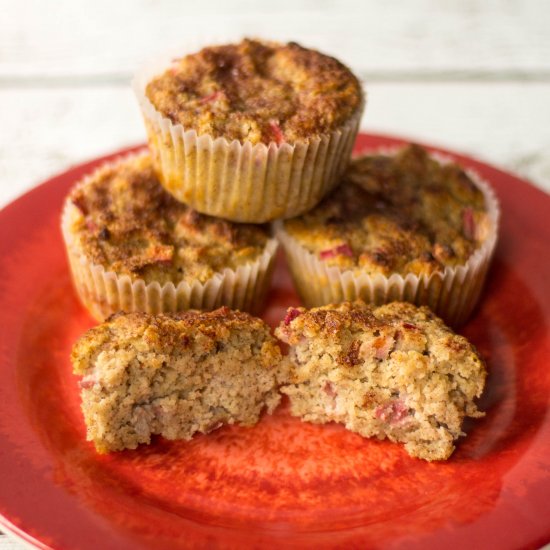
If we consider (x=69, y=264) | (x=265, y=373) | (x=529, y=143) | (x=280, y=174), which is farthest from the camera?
(x=529, y=143)

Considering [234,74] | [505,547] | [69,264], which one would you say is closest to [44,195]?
[69,264]

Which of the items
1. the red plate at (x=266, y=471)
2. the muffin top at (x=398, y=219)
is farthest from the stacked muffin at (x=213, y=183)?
the red plate at (x=266, y=471)

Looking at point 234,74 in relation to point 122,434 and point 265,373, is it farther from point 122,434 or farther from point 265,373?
point 122,434

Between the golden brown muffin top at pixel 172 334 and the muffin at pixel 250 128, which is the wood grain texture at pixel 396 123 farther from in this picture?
the golden brown muffin top at pixel 172 334

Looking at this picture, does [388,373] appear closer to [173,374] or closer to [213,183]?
[173,374]

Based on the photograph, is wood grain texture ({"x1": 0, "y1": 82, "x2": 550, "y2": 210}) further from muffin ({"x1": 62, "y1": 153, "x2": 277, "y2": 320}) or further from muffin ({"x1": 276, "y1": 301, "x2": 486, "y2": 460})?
muffin ({"x1": 276, "y1": 301, "x2": 486, "y2": 460})

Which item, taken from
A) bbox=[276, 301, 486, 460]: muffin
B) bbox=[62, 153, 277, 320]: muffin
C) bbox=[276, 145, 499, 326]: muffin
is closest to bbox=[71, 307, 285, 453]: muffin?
bbox=[276, 301, 486, 460]: muffin

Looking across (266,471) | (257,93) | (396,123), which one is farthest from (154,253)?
(396,123)
